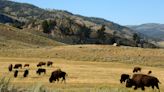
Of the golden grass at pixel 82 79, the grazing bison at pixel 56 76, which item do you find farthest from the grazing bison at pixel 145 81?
the grazing bison at pixel 56 76

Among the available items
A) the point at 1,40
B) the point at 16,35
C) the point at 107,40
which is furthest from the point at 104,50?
the point at 107,40

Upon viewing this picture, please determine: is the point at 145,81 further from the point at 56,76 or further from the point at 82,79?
the point at 82,79

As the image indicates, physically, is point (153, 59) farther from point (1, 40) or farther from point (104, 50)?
point (1, 40)

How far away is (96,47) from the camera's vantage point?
336ft

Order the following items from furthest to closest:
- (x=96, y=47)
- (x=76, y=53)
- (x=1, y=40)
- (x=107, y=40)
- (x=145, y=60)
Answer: (x=107, y=40)
(x=1, y=40)
(x=96, y=47)
(x=76, y=53)
(x=145, y=60)

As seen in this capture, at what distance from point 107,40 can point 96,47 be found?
93408 mm

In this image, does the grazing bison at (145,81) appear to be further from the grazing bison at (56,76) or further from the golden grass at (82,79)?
the grazing bison at (56,76)

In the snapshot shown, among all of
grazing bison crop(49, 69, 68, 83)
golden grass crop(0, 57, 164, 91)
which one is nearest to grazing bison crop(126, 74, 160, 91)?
golden grass crop(0, 57, 164, 91)

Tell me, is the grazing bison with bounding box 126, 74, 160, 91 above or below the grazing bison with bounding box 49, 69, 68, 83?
above

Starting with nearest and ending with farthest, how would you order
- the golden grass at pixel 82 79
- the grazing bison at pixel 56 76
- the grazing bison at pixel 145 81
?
the grazing bison at pixel 145 81 → the golden grass at pixel 82 79 → the grazing bison at pixel 56 76

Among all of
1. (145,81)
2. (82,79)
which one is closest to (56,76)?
(82,79)

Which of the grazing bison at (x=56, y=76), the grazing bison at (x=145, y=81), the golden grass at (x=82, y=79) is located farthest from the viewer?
the grazing bison at (x=56, y=76)

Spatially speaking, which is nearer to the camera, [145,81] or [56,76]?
[145,81]

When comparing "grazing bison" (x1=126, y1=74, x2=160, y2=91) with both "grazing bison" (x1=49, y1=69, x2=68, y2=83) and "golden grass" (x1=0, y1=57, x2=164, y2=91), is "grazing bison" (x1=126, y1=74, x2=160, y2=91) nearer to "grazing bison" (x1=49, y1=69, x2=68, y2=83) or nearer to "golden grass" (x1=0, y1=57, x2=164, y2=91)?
"golden grass" (x1=0, y1=57, x2=164, y2=91)
